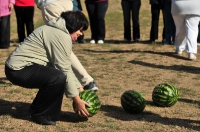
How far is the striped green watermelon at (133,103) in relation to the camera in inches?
256

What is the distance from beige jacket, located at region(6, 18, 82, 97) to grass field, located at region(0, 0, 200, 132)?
77 centimetres

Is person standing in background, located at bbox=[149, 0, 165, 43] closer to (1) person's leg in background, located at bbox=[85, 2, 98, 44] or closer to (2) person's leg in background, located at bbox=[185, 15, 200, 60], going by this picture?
(1) person's leg in background, located at bbox=[85, 2, 98, 44]

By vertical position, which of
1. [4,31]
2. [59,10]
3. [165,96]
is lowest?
[165,96]

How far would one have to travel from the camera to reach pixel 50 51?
5.81m

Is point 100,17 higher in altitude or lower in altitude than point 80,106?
higher

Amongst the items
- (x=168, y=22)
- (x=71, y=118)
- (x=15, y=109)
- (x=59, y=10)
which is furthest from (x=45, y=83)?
(x=168, y=22)

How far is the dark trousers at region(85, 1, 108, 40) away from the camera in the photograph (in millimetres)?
13477

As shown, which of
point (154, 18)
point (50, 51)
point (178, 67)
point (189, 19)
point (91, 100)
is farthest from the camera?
point (154, 18)

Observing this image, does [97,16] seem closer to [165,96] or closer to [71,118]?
[165,96]

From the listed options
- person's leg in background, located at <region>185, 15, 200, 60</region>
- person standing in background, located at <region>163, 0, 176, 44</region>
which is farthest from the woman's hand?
person standing in background, located at <region>163, 0, 176, 44</region>

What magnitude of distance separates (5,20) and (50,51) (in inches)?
291

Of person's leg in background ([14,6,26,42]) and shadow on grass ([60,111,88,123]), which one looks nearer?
shadow on grass ([60,111,88,123])

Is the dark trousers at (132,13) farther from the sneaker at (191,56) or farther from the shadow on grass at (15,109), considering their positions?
the shadow on grass at (15,109)

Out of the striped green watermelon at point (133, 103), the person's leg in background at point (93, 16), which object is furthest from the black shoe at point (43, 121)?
the person's leg in background at point (93, 16)
